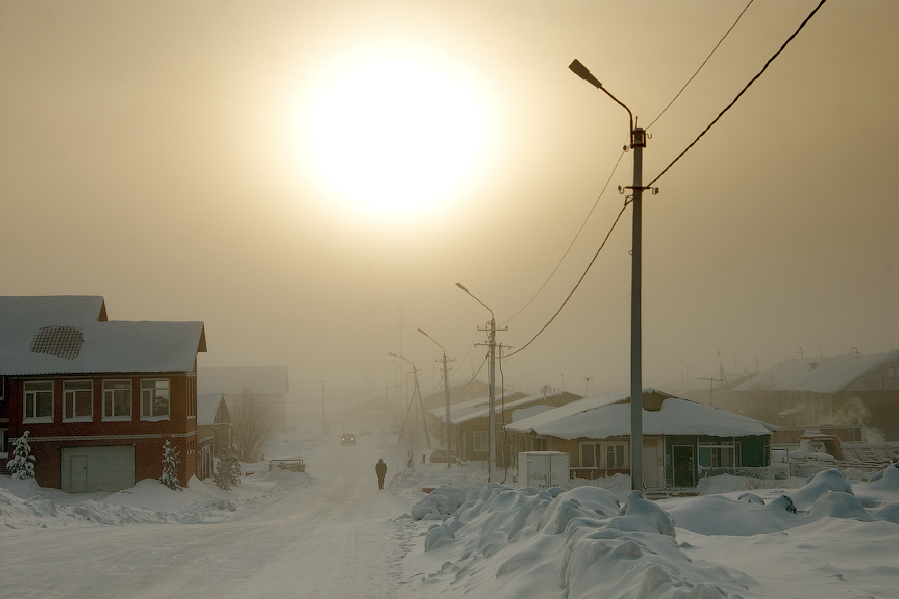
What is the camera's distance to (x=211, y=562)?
557 inches

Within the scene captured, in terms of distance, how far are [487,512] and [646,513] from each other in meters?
5.33

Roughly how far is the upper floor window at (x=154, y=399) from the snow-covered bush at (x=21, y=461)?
537 centimetres

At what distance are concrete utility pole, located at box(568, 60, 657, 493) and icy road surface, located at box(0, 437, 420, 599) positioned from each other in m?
4.86

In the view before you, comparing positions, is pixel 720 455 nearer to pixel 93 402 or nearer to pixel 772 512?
pixel 772 512

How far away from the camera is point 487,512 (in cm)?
1586

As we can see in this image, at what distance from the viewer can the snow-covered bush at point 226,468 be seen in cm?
3853

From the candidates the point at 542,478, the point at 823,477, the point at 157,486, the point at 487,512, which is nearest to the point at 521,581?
the point at 487,512

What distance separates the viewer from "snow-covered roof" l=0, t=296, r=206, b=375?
35.2 meters

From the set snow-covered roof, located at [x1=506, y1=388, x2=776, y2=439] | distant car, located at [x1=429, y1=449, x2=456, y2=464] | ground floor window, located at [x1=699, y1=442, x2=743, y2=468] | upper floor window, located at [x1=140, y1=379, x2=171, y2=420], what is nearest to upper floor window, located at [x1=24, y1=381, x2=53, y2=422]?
upper floor window, located at [x1=140, y1=379, x2=171, y2=420]

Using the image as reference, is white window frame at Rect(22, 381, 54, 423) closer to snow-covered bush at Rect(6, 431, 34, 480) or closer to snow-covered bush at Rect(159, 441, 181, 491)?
snow-covered bush at Rect(6, 431, 34, 480)

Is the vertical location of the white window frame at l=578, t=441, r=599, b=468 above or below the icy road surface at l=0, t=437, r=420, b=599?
below

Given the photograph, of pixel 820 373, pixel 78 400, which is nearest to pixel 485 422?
pixel 78 400

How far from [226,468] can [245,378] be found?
83.0m

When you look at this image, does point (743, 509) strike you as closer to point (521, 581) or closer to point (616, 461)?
point (521, 581)
